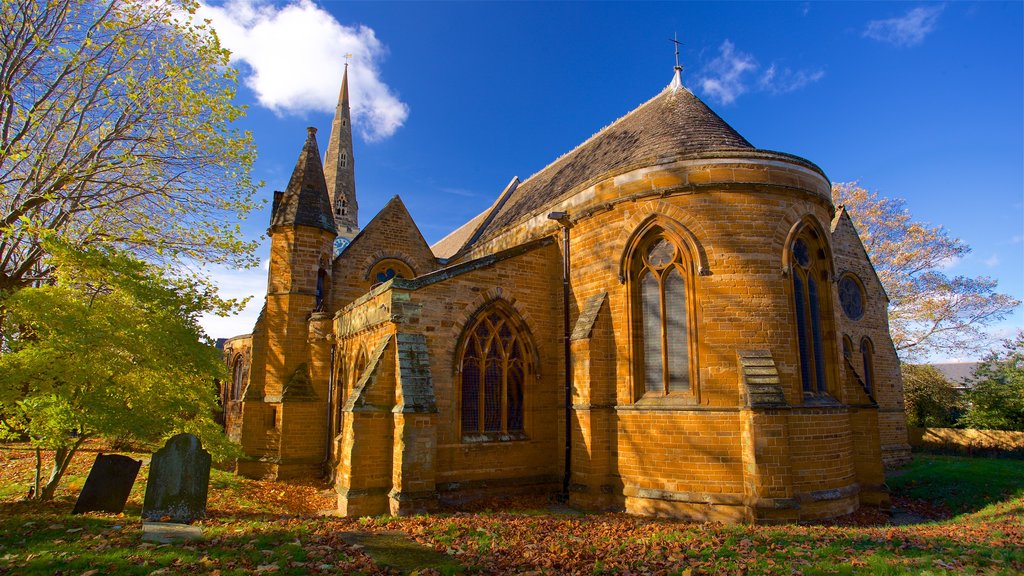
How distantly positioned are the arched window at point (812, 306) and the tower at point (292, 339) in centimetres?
1336

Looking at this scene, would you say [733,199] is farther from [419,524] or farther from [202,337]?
[202,337]

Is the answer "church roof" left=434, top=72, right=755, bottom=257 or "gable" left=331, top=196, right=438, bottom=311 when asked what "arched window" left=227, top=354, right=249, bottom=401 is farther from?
"church roof" left=434, top=72, right=755, bottom=257

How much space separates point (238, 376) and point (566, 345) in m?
23.9

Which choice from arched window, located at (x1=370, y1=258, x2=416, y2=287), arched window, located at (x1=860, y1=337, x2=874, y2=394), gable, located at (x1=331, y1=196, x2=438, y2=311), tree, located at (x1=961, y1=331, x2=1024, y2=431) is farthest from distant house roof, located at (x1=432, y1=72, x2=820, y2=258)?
tree, located at (x1=961, y1=331, x2=1024, y2=431)

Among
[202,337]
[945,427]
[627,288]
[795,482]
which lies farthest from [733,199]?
[945,427]

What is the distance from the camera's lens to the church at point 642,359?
10.8 metres

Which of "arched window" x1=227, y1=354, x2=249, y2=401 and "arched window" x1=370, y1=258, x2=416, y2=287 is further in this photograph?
"arched window" x1=227, y1=354, x2=249, y2=401

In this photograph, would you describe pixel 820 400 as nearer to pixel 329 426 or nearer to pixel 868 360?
pixel 868 360

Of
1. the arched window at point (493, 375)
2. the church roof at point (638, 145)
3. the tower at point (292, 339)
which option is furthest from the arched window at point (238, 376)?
the arched window at point (493, 375)

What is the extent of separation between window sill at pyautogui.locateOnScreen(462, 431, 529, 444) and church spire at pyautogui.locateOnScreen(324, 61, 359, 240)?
33239mm

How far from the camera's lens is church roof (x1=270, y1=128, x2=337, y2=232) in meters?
18.8

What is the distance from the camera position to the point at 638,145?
47.5ft

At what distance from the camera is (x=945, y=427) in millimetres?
26047

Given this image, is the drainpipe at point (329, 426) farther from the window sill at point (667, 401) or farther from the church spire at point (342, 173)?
the church spire at point (342, 173)
